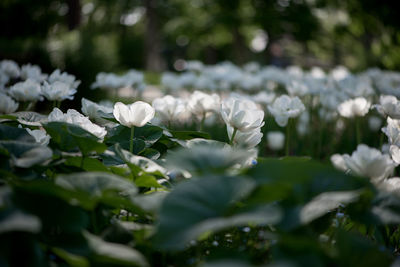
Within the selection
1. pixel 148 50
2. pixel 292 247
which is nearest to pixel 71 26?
pixel 148 50

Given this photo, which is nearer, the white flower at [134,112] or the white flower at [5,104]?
the white flower at [134,112]

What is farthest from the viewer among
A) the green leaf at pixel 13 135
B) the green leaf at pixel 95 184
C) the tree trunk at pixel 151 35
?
the tree trunk at pixel 151 35

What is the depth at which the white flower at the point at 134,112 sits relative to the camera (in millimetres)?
1622

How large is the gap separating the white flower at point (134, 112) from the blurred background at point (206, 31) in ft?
19.4

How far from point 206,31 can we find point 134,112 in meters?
14.6

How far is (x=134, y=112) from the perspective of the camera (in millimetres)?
1628

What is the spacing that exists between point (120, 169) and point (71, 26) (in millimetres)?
13992

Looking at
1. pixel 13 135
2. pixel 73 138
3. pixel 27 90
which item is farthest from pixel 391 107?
pixel 27 90

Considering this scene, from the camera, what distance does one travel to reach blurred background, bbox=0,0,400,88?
770 centimetres

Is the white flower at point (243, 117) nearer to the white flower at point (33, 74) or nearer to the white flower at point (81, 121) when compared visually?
the white flower at point (81, 121)

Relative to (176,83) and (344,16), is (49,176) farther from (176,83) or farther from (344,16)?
(344,16)

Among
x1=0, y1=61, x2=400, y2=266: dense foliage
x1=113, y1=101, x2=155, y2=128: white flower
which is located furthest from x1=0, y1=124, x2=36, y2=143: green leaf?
x1=113, y1=101, x2=155, y2=128: white flower

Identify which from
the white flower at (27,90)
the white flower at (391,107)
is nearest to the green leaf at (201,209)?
the white flower at (391,107)

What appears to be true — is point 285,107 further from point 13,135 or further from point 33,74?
→ point 33,74
